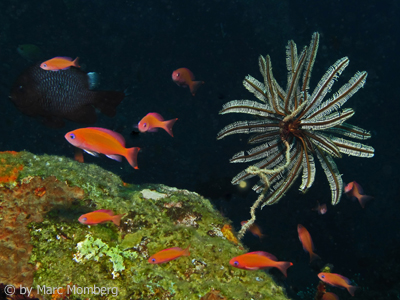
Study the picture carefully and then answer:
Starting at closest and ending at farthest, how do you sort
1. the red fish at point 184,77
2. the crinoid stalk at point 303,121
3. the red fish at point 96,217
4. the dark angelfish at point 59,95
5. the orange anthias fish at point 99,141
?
the red fish at point 96,217 < the orange anthias fish at point 99,141 < the crinoid stalk at point 303,121 < the dark angelfish at point 59,95 < the red fish at point 184,77

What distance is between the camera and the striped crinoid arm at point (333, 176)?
4203 millimetres

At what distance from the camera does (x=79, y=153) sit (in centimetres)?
675

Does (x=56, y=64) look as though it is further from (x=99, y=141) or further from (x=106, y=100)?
(x=99, y=141)

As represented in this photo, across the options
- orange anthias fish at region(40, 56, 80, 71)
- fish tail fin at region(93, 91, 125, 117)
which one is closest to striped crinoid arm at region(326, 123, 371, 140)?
fish tail fin at region(93, 91, 125, 117)

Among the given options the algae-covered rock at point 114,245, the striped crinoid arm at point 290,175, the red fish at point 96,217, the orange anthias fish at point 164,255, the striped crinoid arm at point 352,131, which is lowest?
the algae-covered rock at point 114,245

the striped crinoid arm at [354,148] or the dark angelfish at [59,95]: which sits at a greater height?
the striped crinoid arm at [354,148]

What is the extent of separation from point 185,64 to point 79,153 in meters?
8.99

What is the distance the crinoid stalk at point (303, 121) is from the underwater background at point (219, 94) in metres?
7.09

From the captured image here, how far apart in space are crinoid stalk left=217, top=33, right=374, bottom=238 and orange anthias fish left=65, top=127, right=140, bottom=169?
6.76ft

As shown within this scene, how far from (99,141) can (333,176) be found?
4.05 m

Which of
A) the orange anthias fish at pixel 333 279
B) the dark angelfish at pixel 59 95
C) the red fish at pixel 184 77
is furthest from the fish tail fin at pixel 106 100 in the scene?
the orange anthias fish at pixel 333 279

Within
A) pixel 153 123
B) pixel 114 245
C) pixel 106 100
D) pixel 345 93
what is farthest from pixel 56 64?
pixel 345 93

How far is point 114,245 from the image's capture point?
286 cm

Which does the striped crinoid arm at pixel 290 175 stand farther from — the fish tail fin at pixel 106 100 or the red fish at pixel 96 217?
the fish tail fin at pixel 106 100
